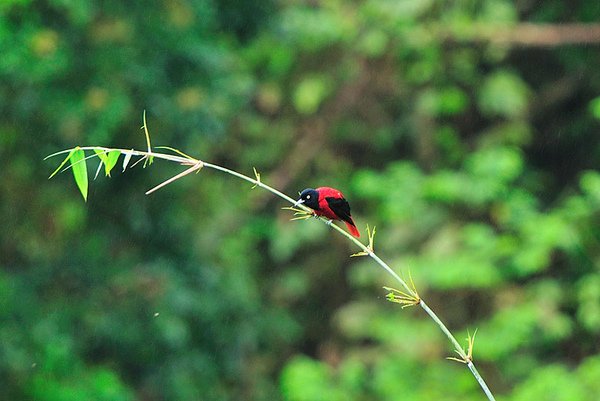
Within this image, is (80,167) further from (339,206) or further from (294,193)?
(294,193)

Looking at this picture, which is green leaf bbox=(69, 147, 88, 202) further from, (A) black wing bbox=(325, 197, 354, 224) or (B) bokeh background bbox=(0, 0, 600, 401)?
(B) bokeh background bbox=(0, 0, 600, 401)

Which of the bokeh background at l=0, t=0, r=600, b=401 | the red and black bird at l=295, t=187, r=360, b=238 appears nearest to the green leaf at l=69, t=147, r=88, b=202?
the red and black bird at l=295, t=187, r=360, b=238

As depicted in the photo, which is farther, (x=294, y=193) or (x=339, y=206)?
(x=294, y=193)

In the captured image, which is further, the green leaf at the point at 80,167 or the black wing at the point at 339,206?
the black wing at the point at 339,206

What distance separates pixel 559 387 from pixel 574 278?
154 centimetres

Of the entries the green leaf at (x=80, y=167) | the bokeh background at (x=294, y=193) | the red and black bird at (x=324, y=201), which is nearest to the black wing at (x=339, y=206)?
the red and black bird at (x=324, y=201)

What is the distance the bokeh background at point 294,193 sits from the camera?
770cm

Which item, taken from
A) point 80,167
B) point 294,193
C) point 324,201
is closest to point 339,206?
point 324,201

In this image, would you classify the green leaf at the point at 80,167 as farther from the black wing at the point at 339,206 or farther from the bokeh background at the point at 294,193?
the bokeh background at the point at 294,193

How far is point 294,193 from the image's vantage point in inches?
432

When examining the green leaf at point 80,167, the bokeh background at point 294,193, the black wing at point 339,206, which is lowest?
the bokeh background at point 294,193

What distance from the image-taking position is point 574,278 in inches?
364

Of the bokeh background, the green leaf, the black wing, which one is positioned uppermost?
the green leaf

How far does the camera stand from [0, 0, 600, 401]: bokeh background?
7699mm
